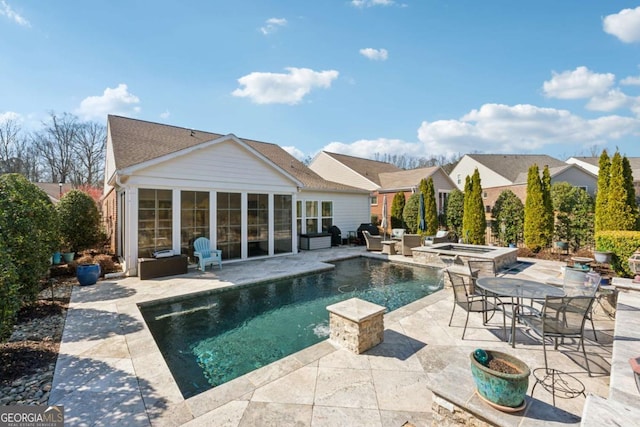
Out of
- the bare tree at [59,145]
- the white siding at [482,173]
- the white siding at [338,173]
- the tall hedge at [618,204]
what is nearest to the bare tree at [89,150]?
the bare tree at [59,145]

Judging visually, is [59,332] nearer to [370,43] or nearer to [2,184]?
[2,184]

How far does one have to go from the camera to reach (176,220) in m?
9.11

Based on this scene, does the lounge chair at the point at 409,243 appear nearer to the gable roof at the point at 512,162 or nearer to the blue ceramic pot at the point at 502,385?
the blue ceramic pot at the point at 502,385

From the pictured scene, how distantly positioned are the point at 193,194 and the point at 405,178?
50.2 feet

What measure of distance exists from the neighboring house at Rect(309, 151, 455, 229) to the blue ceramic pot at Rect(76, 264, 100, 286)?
598 inches

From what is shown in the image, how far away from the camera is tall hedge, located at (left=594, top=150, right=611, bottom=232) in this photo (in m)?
9.77

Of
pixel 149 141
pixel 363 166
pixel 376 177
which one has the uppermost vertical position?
pixel 363 166

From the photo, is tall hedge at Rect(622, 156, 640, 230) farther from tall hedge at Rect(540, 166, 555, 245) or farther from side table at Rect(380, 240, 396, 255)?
side table at Rect(380, 240, 396, 255)

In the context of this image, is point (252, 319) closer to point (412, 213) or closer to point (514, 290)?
point (514, 290)

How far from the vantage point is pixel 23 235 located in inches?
206

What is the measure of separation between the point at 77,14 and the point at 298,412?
11616 mm

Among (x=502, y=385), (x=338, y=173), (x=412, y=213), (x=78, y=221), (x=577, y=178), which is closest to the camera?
(x=502, y=385)

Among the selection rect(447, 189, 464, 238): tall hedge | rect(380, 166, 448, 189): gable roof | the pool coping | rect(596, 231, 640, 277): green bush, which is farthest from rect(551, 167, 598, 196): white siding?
the pool coping

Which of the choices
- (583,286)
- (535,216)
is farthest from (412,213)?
(583,286)
